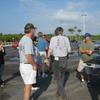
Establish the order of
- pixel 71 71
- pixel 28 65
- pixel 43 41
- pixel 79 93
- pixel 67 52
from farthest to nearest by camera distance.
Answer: pixel 71 71 < pixel 43 41 < pixel 79 93 < pixel 67 52 < pixel 28 65

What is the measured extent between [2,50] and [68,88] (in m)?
2.55

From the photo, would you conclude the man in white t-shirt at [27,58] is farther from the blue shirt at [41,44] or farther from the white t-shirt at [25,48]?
the blue shirt at [41,44]

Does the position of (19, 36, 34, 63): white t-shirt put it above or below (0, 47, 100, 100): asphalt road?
above

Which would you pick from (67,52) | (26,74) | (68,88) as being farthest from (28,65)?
(68,88)

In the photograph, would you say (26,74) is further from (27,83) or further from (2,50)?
(2,50)

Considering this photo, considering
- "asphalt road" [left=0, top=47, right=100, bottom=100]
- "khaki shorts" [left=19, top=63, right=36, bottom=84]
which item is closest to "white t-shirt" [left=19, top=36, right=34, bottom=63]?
"khaki shorts" [left=19, top=63, right=36, bottom=84]

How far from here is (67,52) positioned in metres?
9.52

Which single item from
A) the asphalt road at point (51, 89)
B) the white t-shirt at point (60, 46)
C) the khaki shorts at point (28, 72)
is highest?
the white t-shirt at point (60, 46)

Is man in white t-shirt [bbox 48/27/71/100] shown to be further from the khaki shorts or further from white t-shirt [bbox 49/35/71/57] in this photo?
the khaki shorts

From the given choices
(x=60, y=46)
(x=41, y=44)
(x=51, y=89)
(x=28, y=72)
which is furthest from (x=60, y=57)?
(x=41, y=44)

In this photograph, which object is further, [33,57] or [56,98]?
[56,98]

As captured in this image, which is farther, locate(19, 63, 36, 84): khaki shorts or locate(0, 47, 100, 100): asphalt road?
locate(0, 47, 100, 100): asphalt road

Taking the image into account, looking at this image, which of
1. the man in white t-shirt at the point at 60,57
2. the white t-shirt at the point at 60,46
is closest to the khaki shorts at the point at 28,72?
the man in white t-shirt at the point at 60,57

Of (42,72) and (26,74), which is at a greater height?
(26,74)
